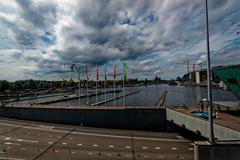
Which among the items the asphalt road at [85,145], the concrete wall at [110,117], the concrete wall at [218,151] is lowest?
the asphalt road at [85,145]

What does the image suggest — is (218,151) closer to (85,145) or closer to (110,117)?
(85,145)

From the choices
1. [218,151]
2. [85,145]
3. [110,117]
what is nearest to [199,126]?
[218,151]

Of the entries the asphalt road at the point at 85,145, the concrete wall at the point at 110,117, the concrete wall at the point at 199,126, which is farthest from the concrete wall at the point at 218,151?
the concrete wall at the point at 110,117

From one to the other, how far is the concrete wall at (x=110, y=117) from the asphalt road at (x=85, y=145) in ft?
18.7

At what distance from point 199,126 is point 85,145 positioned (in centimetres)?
1694

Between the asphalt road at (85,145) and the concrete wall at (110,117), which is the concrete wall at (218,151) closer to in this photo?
the asphalt road at (85,145)

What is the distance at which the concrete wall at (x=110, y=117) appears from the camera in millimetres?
40875

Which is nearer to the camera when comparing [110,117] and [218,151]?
[218,151]

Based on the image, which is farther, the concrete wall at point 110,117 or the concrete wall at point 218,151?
the concrete wall at point 110,117

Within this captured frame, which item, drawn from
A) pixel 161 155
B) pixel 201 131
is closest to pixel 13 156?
pixel 161 155

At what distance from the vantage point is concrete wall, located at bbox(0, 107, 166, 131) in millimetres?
40875

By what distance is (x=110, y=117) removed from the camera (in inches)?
1674

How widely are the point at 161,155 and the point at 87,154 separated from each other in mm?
9358

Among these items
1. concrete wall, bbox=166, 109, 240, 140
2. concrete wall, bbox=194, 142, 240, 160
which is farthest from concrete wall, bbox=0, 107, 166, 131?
concrete wall, bbox=194, 142, 240, 160
